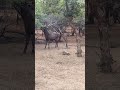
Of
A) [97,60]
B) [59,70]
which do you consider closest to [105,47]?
[97,60]

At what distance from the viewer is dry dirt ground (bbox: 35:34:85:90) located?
19.2 ft

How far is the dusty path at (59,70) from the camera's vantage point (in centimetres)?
586

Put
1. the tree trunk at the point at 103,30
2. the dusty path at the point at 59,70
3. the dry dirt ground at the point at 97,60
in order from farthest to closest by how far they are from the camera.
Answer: the tree trunk at the point at 103,30, the dry dirt ground at the point at 97,60, the dusty path at the point at 59,70

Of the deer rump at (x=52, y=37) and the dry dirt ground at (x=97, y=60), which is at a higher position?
the deer rump at (x=52, y=37)

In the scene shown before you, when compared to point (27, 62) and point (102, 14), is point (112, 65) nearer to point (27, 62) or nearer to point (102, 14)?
point (102, 14)

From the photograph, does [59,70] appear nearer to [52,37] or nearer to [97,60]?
[52,37]

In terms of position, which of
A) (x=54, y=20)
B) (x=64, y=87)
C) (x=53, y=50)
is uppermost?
(x=54, y=20)

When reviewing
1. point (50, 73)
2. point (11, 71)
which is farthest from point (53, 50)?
point (11, 71)

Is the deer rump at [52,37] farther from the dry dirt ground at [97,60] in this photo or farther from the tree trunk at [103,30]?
the tree trunk at [103,30]

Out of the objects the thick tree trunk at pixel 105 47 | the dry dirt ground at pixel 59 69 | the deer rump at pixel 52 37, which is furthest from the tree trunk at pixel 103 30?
the deer rump at pixel 52 37

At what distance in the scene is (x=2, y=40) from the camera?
245 inches

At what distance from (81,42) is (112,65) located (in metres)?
0.79

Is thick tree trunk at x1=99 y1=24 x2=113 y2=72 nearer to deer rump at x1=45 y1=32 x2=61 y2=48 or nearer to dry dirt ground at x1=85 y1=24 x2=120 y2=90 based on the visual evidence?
dry dirt ground at x1=85 y1=24 x2=120 y2=90

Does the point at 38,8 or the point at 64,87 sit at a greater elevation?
the point at 38,8
